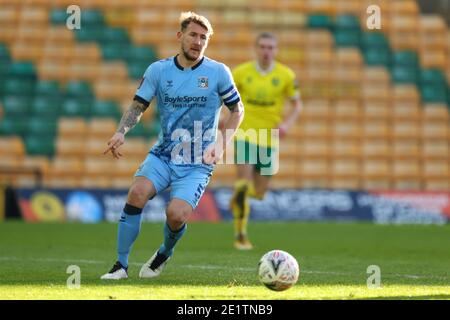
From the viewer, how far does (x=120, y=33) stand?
24.0 meters

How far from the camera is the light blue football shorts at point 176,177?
25.5ft

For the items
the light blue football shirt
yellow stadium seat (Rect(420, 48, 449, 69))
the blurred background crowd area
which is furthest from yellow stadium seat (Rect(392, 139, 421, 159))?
the light blue football shirt

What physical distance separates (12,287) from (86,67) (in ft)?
56.3

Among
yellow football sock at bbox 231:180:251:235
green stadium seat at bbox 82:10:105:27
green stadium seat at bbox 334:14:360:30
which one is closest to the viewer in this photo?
yellow football sock at bbox 231:180:251:235

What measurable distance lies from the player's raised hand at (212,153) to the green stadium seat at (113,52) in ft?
53.5

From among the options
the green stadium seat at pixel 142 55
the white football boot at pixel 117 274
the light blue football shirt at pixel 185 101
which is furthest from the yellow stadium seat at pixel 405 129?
the white football boot at pixel 117 274

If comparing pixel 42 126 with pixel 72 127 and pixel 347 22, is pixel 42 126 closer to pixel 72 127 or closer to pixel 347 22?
pixel 72 127

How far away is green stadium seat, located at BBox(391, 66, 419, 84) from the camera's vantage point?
77.6 ft

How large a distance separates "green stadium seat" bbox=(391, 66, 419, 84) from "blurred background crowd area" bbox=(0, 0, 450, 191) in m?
0.02

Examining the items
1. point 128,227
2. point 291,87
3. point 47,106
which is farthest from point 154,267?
point 47,106

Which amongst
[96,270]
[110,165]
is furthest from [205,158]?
[110,165]

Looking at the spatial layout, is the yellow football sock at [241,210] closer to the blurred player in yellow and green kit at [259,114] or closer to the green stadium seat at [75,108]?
→ the blurred player in yellow and green kit at [259,114]

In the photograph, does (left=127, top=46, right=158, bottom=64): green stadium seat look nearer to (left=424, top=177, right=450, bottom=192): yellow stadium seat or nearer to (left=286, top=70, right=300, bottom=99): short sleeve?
(left=424, top=177, right=450, bottom=192): yellow stadium seat

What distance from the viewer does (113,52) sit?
2373 cm
